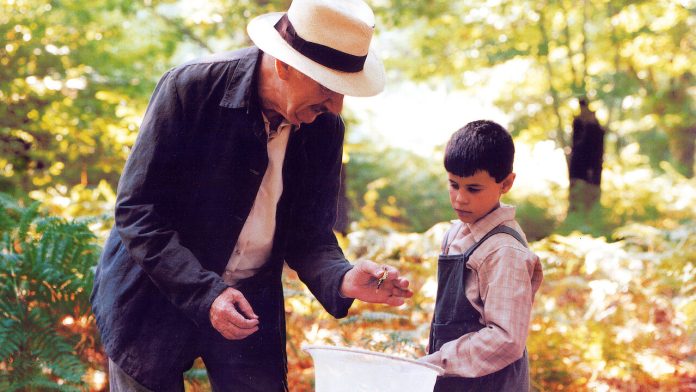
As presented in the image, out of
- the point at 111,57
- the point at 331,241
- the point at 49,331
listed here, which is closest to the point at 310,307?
the point at 49,331

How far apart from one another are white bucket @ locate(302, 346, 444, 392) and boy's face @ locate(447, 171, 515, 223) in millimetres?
876

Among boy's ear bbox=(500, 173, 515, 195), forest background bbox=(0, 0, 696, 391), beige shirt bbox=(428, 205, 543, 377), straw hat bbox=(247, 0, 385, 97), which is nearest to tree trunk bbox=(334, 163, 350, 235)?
forest background bbox=(0, 0, 696, 391)

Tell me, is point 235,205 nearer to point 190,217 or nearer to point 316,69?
point 190,217

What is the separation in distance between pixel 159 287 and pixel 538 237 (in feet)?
26.6

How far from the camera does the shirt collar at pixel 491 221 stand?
102 inches

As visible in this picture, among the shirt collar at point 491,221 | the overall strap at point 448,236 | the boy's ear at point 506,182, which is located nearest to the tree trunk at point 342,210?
the overall strap at point 448,236

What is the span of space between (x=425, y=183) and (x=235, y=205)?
10.1 meters

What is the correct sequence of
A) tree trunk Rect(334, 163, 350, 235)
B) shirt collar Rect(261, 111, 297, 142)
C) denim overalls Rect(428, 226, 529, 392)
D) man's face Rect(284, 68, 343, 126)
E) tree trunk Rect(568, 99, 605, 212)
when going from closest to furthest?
man's face Rect(284, 68, 343, 126), shirt collar Rect(261, 111, 297, 142), denim overalls Rect(428, 226, 529, 392), tree trunk Rect(334, 163, 350, 235), tree trunk Rect(568, 99, 605, 212)

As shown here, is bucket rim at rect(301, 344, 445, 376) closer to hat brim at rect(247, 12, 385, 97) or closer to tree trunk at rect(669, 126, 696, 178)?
hat brim at rect(247, 12, 385, 97)

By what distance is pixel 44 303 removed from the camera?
4.11m

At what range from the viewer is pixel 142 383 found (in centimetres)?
233

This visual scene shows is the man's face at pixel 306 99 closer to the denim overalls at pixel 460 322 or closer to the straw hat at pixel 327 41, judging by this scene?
the straw hat at pixel 327 41

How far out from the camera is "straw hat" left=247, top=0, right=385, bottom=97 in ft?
7.16

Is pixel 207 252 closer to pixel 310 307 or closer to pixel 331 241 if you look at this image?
pixel 331 241
